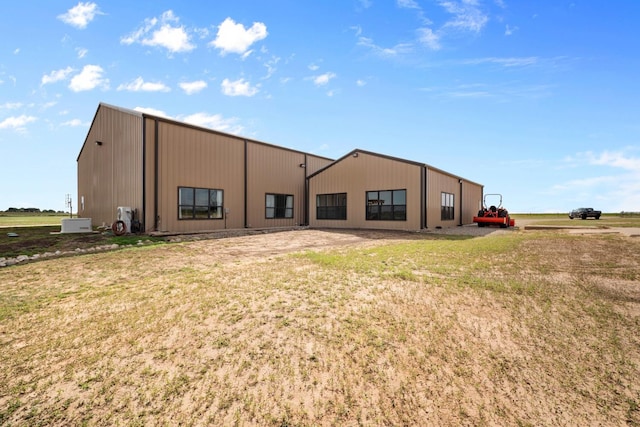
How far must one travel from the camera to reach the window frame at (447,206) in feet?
71.3

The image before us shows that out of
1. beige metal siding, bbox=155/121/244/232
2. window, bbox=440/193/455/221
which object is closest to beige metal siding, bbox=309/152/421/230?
window, bbox=440/193/455/221

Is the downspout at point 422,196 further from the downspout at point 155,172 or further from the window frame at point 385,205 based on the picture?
the downspout at point 155,172

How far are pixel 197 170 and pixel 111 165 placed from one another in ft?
21.1

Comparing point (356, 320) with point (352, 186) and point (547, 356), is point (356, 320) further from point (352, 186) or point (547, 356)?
point (352, 186)

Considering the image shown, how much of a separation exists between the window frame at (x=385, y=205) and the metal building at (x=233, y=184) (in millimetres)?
66

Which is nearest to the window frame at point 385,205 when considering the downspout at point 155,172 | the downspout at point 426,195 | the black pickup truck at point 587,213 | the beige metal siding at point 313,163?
the downspout at point 426,195

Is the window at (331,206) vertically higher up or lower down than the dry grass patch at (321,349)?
higher up

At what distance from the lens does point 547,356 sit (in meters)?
3.59

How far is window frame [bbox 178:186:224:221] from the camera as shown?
16703 mm

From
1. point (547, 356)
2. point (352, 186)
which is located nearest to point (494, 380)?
point (547, 356)

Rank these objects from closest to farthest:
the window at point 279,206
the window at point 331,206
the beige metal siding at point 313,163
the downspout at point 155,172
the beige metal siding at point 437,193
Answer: the downspout at point 155,172 < the beige metal siding at point 437,193 < the window at point 279,206 < the window at point 331,206 < the beige metal siding at point 313,163

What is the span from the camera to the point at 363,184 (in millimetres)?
21016

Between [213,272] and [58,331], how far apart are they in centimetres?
303

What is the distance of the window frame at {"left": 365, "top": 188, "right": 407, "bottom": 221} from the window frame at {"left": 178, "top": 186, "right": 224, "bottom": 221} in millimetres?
9776
